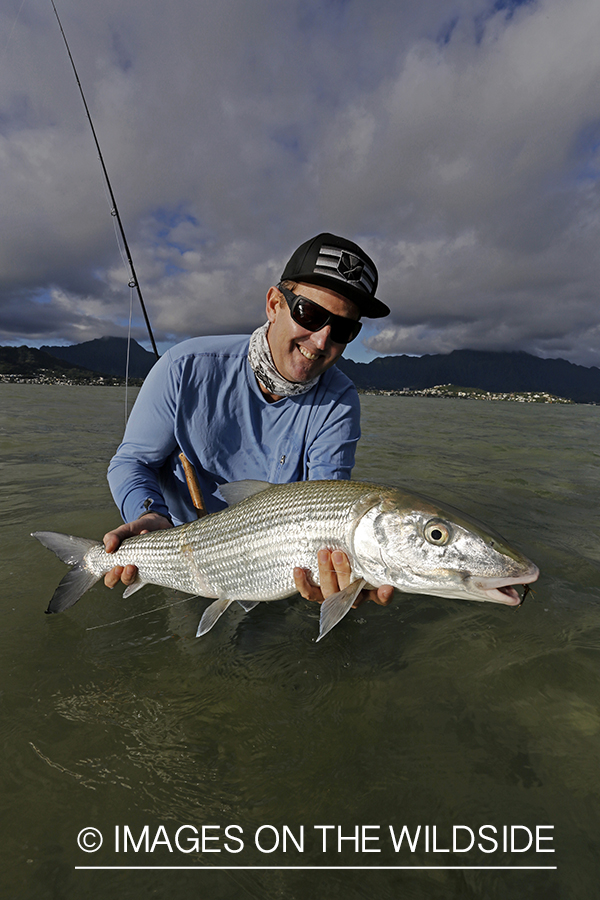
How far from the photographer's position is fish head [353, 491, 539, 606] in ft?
7.64

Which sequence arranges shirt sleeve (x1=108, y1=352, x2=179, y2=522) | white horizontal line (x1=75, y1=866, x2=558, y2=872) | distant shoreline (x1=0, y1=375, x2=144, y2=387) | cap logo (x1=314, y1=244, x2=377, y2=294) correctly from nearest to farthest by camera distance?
white horizontal line (x1=75, y1=866, x2=558, y2=872) → cap logo (x1=314, y1=244, x2=377, y2=294) → shirt sleeve (x1=108, y1=352, x2=179, y2=522) → distant shoreline (x1=0, y1=375, x2=144, y2=387)

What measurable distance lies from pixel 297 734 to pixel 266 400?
2865mm

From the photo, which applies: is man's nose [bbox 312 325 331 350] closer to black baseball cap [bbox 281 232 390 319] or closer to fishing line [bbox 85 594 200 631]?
black baseball cap [bbox 281 232 390 319]

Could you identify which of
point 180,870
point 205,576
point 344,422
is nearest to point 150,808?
point 180,870

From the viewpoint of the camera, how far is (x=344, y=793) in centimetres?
232

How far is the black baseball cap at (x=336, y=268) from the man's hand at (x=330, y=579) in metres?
2.23

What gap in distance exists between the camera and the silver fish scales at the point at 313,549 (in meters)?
2.40

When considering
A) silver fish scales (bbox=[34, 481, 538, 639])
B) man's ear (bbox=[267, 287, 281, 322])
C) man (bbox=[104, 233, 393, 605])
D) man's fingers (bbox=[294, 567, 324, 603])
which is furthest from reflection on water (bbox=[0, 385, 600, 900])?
man's ear (bbox=[267, 287, 281, 322])

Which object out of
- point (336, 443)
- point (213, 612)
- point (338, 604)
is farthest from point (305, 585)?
point (336, 443)

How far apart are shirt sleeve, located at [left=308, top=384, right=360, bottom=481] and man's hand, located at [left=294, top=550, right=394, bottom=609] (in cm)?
150

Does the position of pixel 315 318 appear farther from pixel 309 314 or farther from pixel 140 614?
pixel 140 614

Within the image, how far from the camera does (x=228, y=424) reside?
14.2 ft

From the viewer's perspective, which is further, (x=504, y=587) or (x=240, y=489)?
(x=240, y=489)

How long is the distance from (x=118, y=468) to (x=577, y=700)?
426cm
